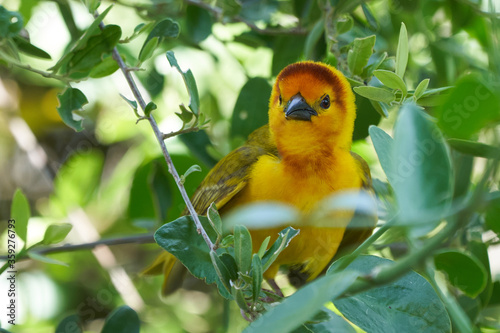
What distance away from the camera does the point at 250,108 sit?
1495 mm

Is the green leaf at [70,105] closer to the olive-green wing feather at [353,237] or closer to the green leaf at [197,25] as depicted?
the green leaf at [197,25]

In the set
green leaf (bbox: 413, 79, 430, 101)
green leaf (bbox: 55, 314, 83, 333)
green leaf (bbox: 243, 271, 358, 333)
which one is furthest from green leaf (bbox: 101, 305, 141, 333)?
green leaf (bbox: 413, 79, 430, 101)

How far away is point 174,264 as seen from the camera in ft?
5.70

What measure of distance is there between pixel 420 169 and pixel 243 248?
296mm

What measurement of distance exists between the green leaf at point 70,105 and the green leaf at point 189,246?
0.40 m

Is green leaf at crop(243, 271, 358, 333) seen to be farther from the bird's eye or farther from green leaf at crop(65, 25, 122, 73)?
the bird's eye

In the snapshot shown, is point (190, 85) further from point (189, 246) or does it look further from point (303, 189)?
point (303, 189)

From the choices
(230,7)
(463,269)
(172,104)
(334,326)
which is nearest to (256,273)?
(334,326)

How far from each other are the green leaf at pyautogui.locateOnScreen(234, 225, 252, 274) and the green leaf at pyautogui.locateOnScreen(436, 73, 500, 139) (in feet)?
0.99

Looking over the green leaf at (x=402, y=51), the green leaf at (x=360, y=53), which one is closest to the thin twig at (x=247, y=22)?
the green leaf at (x=360, y=53)

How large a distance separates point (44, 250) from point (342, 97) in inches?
39.0

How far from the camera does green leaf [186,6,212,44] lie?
1508mm

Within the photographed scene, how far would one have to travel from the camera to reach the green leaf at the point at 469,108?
1.61ft

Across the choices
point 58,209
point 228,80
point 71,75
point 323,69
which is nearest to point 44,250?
point 58,209
